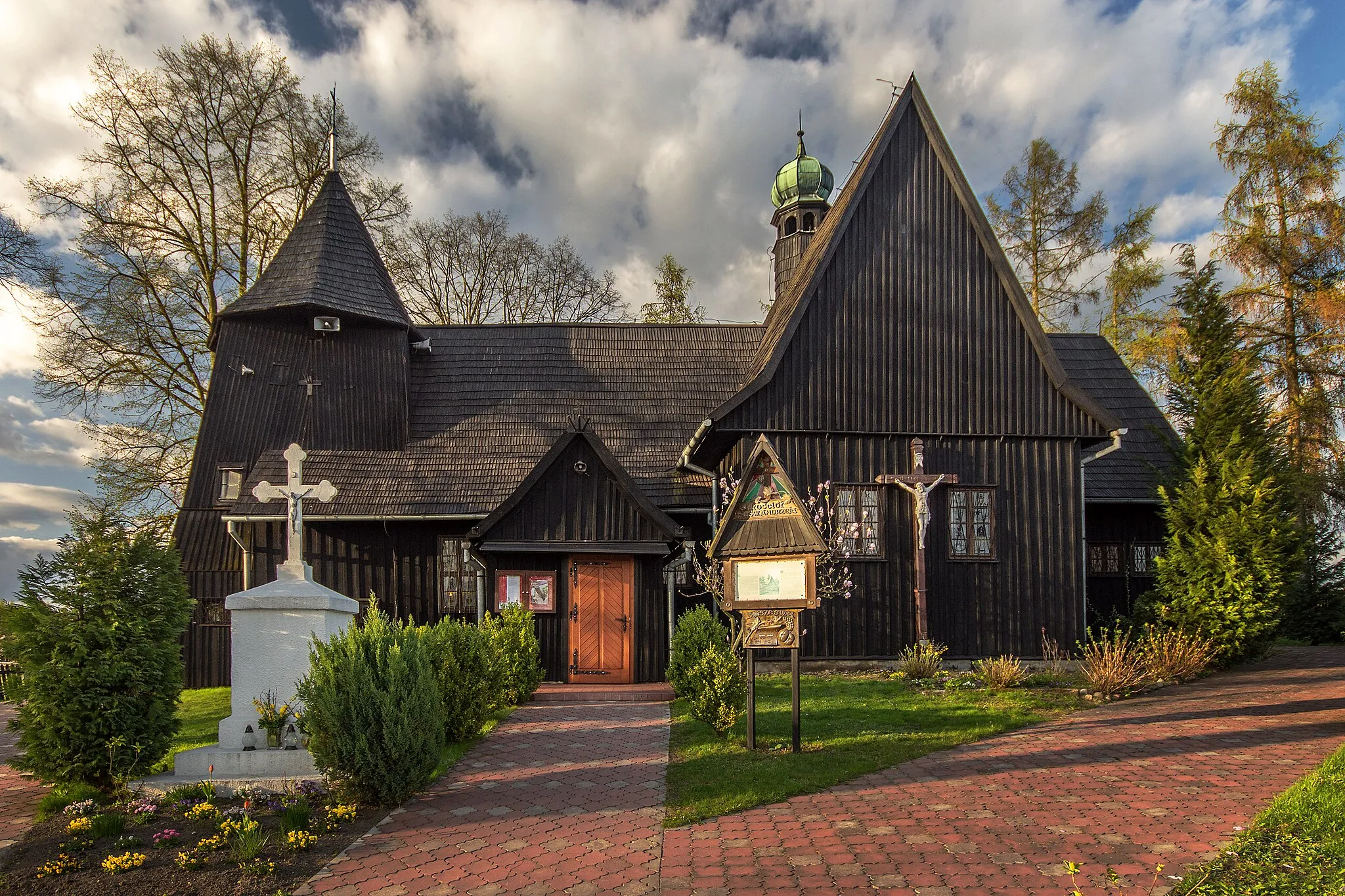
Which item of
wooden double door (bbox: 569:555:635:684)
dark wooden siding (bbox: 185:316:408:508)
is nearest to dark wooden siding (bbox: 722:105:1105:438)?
wooden double door (bbox: 569:555:635:684)

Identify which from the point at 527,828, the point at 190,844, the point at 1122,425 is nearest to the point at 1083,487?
the point at 1122,425

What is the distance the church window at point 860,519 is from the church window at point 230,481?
10.8 m

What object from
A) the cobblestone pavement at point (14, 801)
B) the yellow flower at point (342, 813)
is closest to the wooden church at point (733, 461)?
the cobblestone pavement at point (14, 801)

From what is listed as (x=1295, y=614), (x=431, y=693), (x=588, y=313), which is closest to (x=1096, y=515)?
(x=1295, y=614)

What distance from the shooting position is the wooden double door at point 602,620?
13891 millimetres

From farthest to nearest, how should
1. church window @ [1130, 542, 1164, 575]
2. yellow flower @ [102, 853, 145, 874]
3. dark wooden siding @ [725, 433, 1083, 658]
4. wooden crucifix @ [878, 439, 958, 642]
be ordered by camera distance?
1. church window @ [1130, 542, 1164, 575]
2. dark wooden siding @ [725, 433, 1083, 658]
3. wooden crucifix @ [878, 439, 958, 642]
4. yellow flower @ [102, 853, 145, 874]

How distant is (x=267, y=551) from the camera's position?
52.0 feet

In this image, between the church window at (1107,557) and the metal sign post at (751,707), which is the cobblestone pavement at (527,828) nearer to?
the metal sign post at (751,707)

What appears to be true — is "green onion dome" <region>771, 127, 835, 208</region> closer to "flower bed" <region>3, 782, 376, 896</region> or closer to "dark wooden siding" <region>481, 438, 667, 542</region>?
"dark wooden siding" <region>481, 438, 667, 542</region>

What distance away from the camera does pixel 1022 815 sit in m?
6.54

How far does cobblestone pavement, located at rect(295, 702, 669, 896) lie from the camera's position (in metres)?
5.54

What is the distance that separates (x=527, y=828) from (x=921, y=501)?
30.7 ft

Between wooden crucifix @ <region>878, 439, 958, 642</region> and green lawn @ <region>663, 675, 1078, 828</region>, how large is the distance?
1567 millimetres

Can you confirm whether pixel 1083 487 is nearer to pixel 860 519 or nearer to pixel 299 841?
pixel 860 519
